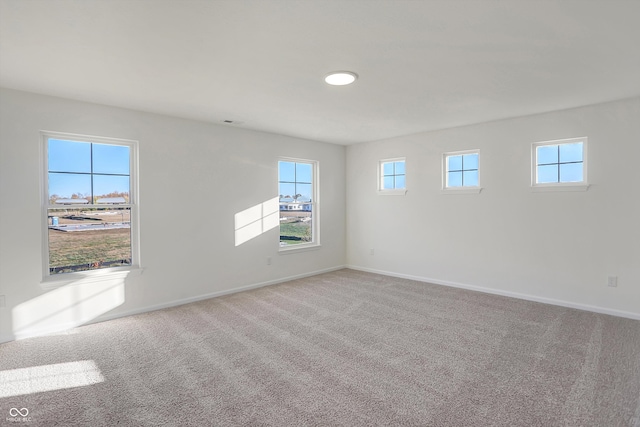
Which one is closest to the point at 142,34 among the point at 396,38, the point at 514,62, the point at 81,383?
the point at 396,38

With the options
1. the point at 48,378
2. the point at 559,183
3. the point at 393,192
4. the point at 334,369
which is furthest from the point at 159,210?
the point at 559,183

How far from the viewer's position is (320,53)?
2.51m

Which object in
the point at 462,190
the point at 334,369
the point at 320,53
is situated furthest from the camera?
the point at 462,190

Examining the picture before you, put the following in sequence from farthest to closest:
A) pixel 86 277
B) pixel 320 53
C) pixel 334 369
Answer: pixel 86 277, pixel 334 369, pixel 320 53

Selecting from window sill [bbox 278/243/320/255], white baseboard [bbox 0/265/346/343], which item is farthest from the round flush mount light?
white baseboard [bbox 0/265/346/343]

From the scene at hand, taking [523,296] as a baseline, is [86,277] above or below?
above

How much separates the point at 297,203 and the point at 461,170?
8.89ft

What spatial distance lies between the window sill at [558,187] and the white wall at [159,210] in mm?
3325

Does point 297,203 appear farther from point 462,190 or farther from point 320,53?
point 320,53

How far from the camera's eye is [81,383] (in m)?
2.47

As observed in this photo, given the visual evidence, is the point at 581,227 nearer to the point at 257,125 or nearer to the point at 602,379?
the point at 602,379

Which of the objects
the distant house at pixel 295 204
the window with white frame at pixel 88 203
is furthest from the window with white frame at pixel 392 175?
the window with white frame at pixel 88 203

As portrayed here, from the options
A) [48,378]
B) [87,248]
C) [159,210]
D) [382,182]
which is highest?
[382,182]

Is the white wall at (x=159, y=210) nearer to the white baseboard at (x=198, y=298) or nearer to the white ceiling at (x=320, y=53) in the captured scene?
the white baseboard at (x=198, y=298)
